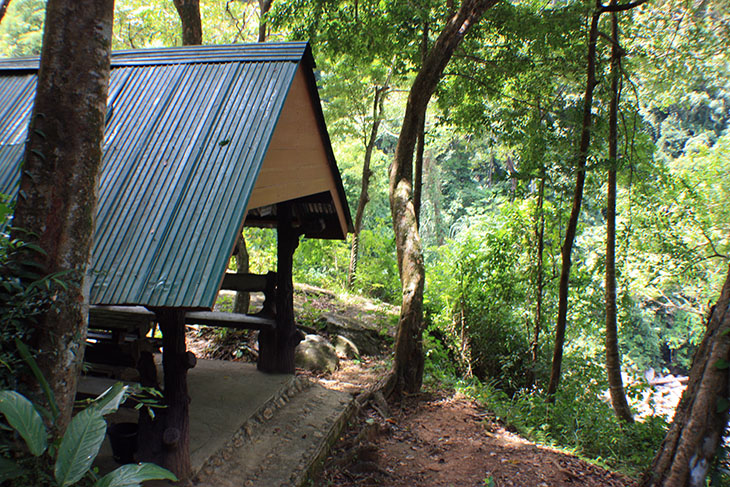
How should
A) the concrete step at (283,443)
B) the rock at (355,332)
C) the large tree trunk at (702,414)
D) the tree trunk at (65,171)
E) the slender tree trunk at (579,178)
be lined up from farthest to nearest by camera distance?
the rock at (355,332) → the slender tree trunk at (579,178) → the concrete step at (283,443) → the large tree trunk at (702,414) → the tree trunk at (65,171)

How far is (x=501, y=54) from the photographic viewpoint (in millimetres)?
8047

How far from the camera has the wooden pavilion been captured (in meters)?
2.96

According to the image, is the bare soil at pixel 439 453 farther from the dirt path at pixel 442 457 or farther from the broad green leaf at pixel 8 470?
the broad green leaf at pixel 8 470

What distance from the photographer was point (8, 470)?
181 centimetres

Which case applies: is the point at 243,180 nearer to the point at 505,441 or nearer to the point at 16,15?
the point at 505,441

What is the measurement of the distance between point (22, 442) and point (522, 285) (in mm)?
8750

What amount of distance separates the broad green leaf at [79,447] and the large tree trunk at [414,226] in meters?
4.86

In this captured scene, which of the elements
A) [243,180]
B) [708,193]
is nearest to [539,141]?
[243,180]

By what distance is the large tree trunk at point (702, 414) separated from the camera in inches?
103

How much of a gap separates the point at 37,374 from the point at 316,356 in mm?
6149

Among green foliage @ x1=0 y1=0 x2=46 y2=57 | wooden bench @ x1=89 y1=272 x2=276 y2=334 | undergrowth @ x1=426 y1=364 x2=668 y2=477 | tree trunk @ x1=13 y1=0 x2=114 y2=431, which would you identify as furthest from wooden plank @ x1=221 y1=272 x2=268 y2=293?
green foliage @ x1=0 y1=0 x2=46 y2=57

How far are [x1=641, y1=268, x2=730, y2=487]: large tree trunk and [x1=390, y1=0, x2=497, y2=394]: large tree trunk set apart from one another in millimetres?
3880

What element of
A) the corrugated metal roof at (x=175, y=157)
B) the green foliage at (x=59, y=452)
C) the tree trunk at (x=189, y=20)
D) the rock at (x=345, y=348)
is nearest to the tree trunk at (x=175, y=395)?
the corrugated metal roof at (x=175, y=157)

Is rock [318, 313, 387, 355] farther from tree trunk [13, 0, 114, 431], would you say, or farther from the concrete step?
tree trunk [13, 0, 114, 431]
